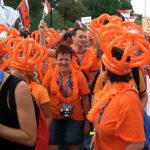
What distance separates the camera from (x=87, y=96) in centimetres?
556

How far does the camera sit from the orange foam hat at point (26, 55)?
14.1 feet

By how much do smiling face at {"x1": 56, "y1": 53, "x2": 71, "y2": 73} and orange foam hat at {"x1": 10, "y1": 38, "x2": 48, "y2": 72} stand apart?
0.83 feet

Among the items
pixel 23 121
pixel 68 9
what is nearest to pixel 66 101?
pixel 23 121

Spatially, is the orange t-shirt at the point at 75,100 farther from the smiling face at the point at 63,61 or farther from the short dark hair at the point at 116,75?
the short dark hair at the point at 116,75

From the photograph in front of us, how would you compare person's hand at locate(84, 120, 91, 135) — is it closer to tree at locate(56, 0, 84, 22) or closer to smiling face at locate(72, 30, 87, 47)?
smiling face at locate(72, 30, 87, 47)

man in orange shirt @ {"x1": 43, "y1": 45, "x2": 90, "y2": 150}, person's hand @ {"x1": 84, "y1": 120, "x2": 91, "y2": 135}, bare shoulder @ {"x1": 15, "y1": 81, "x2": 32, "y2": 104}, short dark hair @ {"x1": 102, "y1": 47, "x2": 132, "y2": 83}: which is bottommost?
person's hand @ {"x1": 84, "y1": 120, "x2": 91, "y2": 135}

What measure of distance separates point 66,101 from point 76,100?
131mm

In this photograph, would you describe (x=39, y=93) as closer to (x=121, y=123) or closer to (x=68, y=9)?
(x=121, y=123)

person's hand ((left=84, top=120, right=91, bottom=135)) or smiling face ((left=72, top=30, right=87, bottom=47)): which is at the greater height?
smiling face ((left=72, top=30, right=87, bottom=47))

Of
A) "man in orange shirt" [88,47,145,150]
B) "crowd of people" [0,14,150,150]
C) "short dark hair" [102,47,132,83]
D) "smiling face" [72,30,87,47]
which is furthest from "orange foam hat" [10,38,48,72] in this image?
"smiling face" [72,30,87,47]

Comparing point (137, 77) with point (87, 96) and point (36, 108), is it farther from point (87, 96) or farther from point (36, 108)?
point (36, 108)

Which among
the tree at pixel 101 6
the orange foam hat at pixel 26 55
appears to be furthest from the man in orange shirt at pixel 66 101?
the tree at pixel 101 6

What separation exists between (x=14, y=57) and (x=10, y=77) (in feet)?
4.93

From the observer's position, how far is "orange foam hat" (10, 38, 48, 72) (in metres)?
4.31
